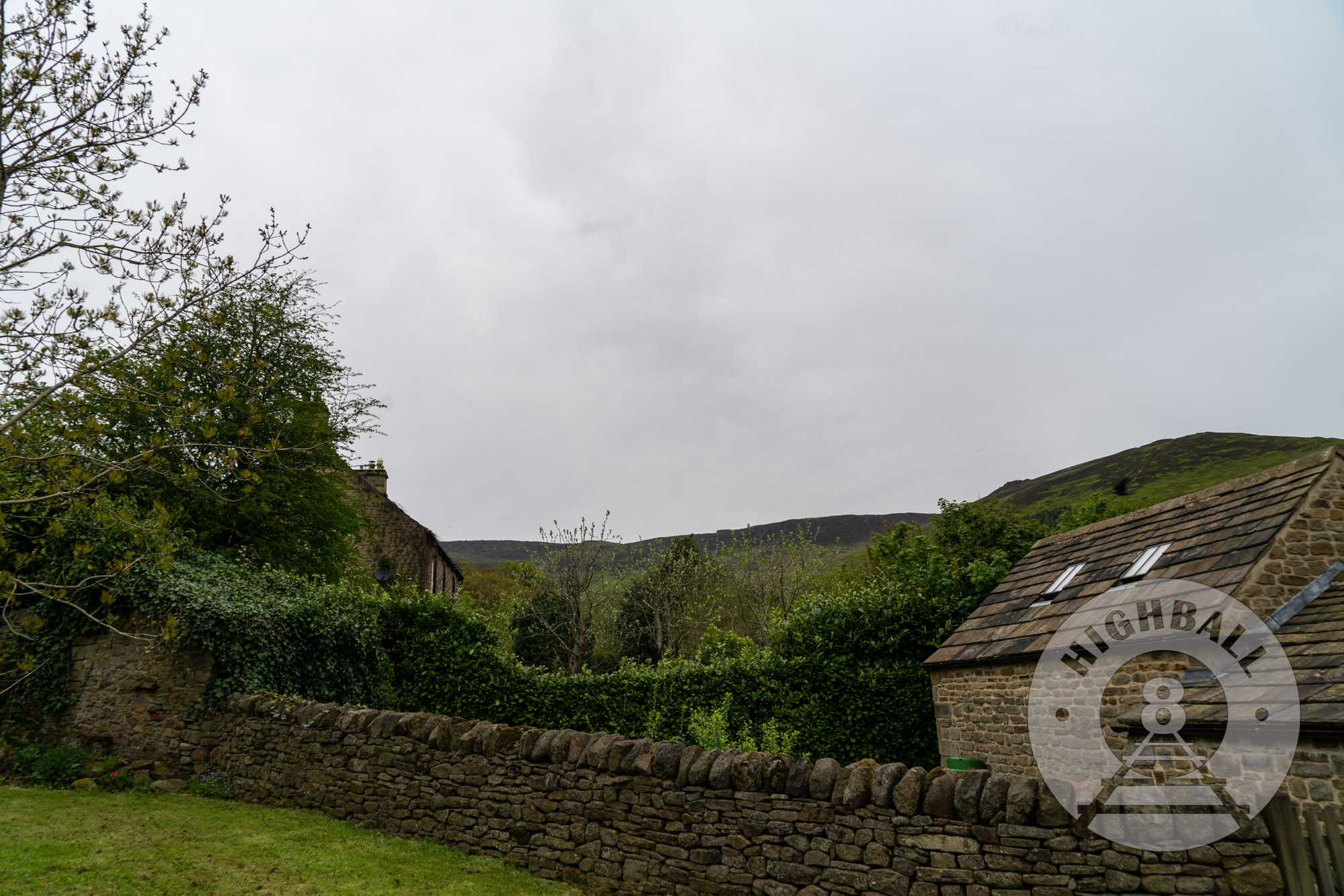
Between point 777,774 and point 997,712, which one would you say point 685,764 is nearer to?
point 777,774

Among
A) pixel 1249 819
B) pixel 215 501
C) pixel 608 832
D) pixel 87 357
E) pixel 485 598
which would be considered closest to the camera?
pixel 1249 819

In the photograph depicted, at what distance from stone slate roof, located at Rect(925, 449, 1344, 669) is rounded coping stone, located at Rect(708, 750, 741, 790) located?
536 cm

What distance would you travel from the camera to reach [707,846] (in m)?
6.51

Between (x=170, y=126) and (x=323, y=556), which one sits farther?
(x=323, y=556)

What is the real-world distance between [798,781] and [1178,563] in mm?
6939

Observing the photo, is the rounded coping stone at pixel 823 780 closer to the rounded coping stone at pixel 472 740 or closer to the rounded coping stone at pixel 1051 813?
the rounded coping stone at pixel 1051 813

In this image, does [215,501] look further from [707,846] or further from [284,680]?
[707,846]

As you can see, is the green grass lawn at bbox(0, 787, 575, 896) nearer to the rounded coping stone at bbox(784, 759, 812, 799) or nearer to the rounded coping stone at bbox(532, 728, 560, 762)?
the rounded coping stone at bbox(532, 728, 560, 762)

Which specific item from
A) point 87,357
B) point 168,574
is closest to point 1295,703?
point 87,357

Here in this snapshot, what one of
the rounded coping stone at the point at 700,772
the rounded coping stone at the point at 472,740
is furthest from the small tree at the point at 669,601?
the rounded coping stone at the point at 700,772

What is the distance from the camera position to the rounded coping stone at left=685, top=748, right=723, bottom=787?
6.68m

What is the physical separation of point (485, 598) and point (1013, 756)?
41.7 metres

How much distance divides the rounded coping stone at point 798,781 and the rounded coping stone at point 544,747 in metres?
2.77

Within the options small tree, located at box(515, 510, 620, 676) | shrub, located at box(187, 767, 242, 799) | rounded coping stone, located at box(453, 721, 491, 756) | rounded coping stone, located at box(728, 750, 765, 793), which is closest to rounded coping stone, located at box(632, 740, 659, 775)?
rounded coping stone, located at box(728, 750, 765, 793)
